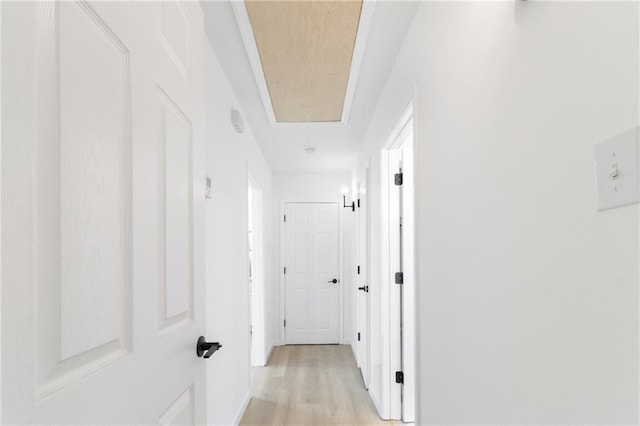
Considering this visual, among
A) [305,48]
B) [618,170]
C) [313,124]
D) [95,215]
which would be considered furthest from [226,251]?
[618,170]

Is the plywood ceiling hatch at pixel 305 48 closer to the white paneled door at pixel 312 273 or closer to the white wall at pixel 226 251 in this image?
the white wall at pixel 226 251

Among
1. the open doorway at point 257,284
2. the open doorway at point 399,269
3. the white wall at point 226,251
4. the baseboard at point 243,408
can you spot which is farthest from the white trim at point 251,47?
the baseboard at point 243,408

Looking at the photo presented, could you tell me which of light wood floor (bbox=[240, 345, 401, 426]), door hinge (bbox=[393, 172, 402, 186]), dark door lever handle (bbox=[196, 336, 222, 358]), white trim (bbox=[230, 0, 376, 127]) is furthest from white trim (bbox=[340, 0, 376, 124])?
light wood floor (bbox=[240, 345, 401, 426])

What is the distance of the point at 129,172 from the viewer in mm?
839

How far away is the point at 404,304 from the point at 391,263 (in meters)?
0.31

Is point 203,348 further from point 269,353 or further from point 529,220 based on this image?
point 269,353

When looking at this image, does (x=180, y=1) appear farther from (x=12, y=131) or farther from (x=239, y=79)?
(x=239, y=79)

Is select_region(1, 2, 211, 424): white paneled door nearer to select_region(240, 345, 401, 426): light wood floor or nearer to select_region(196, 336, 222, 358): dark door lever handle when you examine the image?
select_region(196, 336, 222, 358): dark door lever handle

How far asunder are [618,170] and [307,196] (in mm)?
5264

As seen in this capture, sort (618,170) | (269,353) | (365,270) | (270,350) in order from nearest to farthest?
1. (618,170)
2. (365,270)
3. (269,353)
4. (270,350)

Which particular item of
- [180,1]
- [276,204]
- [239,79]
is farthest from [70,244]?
[276,204]

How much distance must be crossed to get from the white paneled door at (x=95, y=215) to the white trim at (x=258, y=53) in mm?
820

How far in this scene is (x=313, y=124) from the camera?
3682 mm

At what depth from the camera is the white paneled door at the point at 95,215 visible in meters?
0.55
